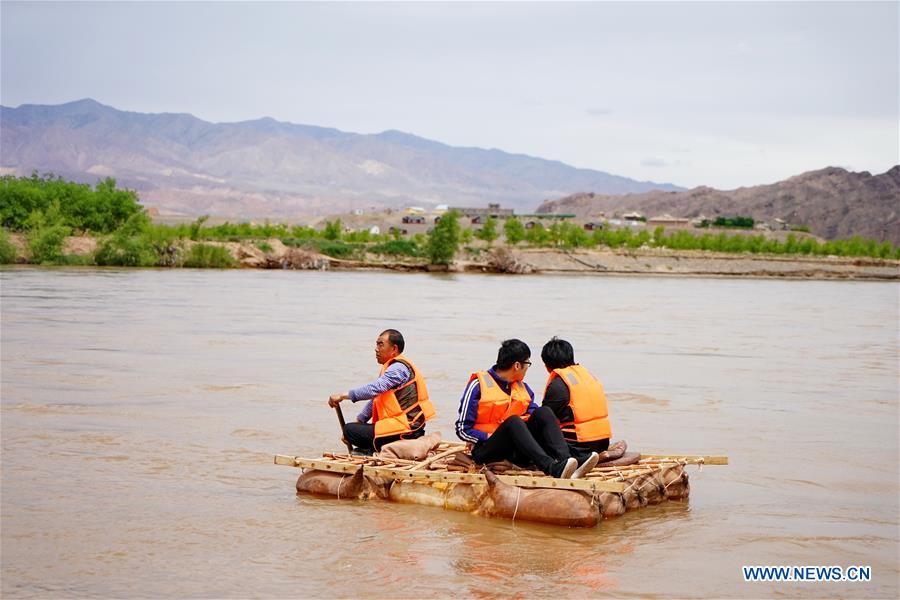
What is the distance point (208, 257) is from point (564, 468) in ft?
178

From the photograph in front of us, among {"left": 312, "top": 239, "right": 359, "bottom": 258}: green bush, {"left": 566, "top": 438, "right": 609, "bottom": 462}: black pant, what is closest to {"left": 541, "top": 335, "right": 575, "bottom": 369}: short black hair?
{"left": 566, "top": 438, "right": 609, "bottom": 462}: black pant

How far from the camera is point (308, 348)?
23.1 meters

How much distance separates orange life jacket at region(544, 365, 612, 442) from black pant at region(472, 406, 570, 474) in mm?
325

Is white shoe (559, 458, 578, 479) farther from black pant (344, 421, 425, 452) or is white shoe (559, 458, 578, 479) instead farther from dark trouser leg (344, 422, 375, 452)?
dark trouser leg (344, 422, 375, 452)

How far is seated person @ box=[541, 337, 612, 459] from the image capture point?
9.45 m

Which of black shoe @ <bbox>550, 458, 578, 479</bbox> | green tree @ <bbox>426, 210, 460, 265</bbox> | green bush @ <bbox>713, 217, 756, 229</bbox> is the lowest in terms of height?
black shoe @ <bbox>550, 458, 578, 479</bbox>

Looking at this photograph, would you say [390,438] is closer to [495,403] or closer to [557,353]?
[495,403]

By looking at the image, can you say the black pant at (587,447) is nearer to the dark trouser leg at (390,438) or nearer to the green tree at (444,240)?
the dark trouser leg at (390,438)

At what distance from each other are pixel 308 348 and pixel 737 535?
1486cm

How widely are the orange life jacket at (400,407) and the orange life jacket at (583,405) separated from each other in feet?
4.29

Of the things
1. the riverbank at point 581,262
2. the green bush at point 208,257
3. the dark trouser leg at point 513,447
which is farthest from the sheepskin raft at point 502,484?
the green bush at point 208,257

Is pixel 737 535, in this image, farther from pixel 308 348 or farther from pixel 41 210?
pixel 41 210

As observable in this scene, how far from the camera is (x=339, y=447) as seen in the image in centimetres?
1255

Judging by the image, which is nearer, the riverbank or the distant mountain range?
the riverbank
